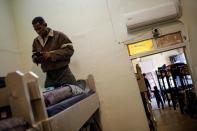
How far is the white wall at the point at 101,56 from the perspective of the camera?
3303mm

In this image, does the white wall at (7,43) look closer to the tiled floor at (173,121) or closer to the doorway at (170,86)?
the doorway at (170,86)

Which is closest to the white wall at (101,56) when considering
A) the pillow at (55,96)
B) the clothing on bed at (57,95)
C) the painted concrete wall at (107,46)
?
the painted concrete wall at (107,46)

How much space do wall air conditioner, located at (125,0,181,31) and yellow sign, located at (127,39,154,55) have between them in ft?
0.84

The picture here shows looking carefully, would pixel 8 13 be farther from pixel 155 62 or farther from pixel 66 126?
pixel 155 62

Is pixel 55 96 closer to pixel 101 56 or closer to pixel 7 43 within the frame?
pixel 101 56

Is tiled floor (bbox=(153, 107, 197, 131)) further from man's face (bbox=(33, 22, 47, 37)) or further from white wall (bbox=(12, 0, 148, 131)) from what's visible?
man's face (bbox=(33, 22, 47, 37))

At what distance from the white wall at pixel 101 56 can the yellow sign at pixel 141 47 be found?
0.39 ft

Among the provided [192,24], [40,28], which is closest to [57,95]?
[40,28]

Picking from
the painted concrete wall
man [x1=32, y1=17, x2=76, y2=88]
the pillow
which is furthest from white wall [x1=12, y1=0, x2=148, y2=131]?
the pillow

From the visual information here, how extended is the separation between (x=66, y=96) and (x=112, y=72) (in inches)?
65.4

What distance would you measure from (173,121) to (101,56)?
7.68 feet

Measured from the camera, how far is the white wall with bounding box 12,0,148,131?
330cm

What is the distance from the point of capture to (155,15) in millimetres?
3195

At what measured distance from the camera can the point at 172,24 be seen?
326 centimetres
